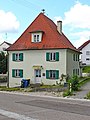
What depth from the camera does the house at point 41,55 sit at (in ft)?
123

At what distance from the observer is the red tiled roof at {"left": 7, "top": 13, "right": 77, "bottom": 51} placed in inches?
1505

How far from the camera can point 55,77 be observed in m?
37.4

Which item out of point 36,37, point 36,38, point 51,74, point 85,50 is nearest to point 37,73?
point 51,74

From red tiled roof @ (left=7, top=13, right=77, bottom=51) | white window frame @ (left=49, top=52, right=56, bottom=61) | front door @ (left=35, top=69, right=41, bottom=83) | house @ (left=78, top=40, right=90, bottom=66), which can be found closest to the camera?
white window frame @ (left=49, top=52, right=56, bottom=61)

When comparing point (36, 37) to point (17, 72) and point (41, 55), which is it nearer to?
point (41, 55)

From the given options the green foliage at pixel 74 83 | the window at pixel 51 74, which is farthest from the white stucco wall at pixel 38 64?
the green foliage at pixel 74 83

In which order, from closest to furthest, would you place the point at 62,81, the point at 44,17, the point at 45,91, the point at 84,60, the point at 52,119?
the point at 52,119 < the point at 45,91 < the point at 62,81 < the point at 44,17 < the point at 84,60

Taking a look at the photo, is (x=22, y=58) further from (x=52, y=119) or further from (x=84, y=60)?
(x=84, y=60)

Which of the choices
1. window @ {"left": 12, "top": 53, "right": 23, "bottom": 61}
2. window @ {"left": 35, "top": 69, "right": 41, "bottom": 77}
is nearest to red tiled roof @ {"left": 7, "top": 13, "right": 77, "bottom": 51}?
window @ {"left": 12, "top": 53, "right": 23, "bottom": 61}

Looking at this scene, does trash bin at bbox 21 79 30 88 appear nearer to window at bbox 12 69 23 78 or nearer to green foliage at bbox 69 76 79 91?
window at bbox 12 69 23 78

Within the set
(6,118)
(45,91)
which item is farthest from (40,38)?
(6,118)

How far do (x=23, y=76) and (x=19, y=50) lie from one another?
3831 mm

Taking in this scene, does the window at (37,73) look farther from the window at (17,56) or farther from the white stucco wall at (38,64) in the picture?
the window at (17,56)

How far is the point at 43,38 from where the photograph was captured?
39.7 metres
